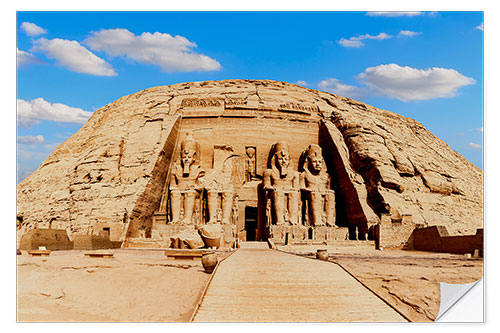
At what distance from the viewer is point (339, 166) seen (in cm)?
1988

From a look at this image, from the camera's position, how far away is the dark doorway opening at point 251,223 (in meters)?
20.5

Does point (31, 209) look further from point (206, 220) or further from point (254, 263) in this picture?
point (254, 263)

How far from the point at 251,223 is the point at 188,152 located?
450 centimetres

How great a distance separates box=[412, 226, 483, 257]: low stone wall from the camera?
12.3m

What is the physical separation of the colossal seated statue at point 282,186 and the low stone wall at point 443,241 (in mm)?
4751

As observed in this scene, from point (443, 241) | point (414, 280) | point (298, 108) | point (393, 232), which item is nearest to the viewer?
point (414, 280)

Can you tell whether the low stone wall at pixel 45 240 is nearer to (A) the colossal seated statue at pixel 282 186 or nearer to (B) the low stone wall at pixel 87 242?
(B) the low stone wall at pixel 87 242

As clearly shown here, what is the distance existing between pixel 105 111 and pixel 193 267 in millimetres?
17150

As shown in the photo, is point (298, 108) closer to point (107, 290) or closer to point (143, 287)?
point (143, 287)

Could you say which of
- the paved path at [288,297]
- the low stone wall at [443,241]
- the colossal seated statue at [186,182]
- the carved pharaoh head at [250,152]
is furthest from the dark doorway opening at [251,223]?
the paved path at [288,297]

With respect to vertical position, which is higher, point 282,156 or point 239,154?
point 239,154

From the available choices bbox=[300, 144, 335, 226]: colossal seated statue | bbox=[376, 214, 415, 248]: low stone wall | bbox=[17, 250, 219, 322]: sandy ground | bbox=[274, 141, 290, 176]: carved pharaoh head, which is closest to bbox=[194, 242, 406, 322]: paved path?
bbox=[17, 250, 219, 322]: sandy ground

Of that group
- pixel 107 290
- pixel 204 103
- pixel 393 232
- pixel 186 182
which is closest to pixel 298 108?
pixel 204 103

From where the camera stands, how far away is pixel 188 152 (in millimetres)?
19406
